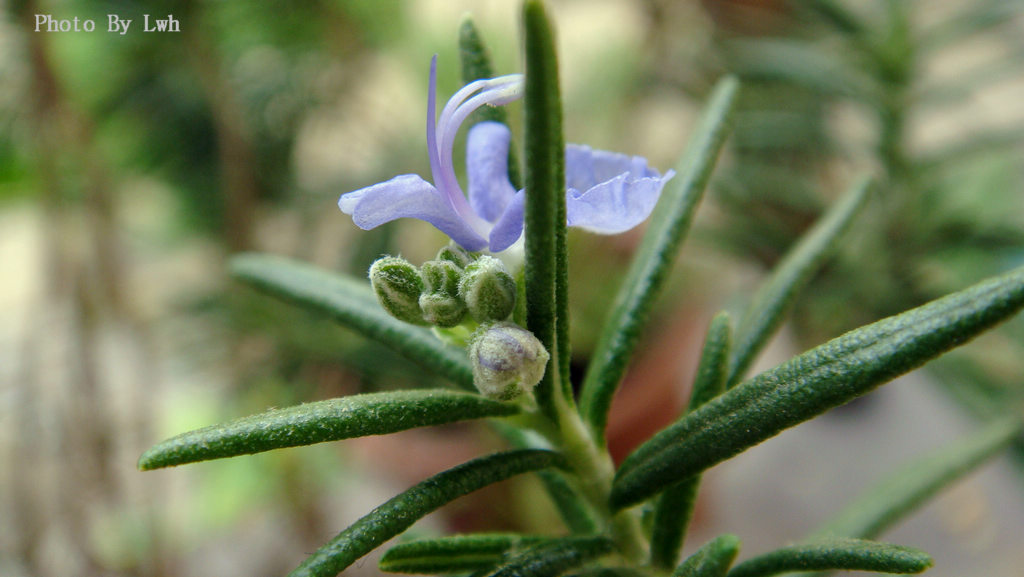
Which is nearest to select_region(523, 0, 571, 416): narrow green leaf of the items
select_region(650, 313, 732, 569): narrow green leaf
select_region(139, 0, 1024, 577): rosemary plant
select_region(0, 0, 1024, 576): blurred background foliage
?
select_region(139, 0, 1024, 577): rosemary plant

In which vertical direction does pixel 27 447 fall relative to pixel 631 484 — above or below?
above

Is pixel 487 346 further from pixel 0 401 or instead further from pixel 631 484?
pixel 0 401

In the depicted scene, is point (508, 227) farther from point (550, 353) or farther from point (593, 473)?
point (593, 473)

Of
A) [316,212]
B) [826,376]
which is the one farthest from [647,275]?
[316,212]

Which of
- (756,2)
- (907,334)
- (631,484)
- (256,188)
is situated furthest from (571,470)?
(756,2)

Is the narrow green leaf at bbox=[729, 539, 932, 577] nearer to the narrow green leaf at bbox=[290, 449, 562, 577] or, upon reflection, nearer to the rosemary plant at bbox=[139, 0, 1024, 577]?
the rosemary plant at bbox=[139, 0, 1024, 577]

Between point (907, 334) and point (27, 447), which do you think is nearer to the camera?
point (907, 334)

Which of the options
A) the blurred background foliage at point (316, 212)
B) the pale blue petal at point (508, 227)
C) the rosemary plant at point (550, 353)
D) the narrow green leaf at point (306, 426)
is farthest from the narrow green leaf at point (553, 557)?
the blurred background foliage at point (316, 212)
